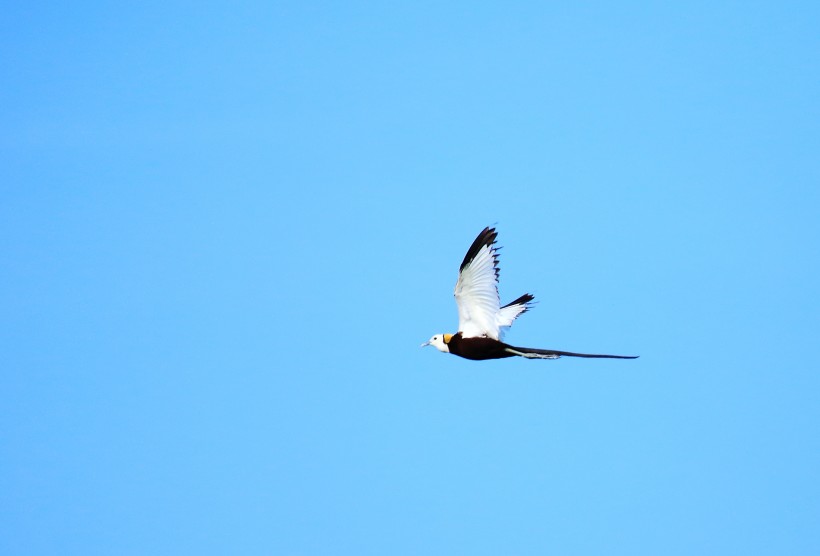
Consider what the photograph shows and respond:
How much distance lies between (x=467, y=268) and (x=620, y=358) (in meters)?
4.89

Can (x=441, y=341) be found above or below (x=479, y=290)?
below

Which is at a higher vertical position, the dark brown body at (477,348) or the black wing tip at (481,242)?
the black wing tip at (481,242)

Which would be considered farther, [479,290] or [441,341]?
[441,341]

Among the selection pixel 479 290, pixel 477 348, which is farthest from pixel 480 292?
pixel 477 348

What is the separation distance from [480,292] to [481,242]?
1.41m

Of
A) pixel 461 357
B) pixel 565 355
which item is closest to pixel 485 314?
pixel 461 357

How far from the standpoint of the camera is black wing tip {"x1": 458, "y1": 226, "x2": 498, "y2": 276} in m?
26.2

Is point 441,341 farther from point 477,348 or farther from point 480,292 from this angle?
point 480,292

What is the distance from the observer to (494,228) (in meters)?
26.3

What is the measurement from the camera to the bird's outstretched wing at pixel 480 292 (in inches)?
1036

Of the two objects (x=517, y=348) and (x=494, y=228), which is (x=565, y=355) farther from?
(x=494, y=228)

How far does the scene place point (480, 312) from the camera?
89.1 feet

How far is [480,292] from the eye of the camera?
26.9 meters

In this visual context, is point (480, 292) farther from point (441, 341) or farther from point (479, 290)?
point (441, 341)
